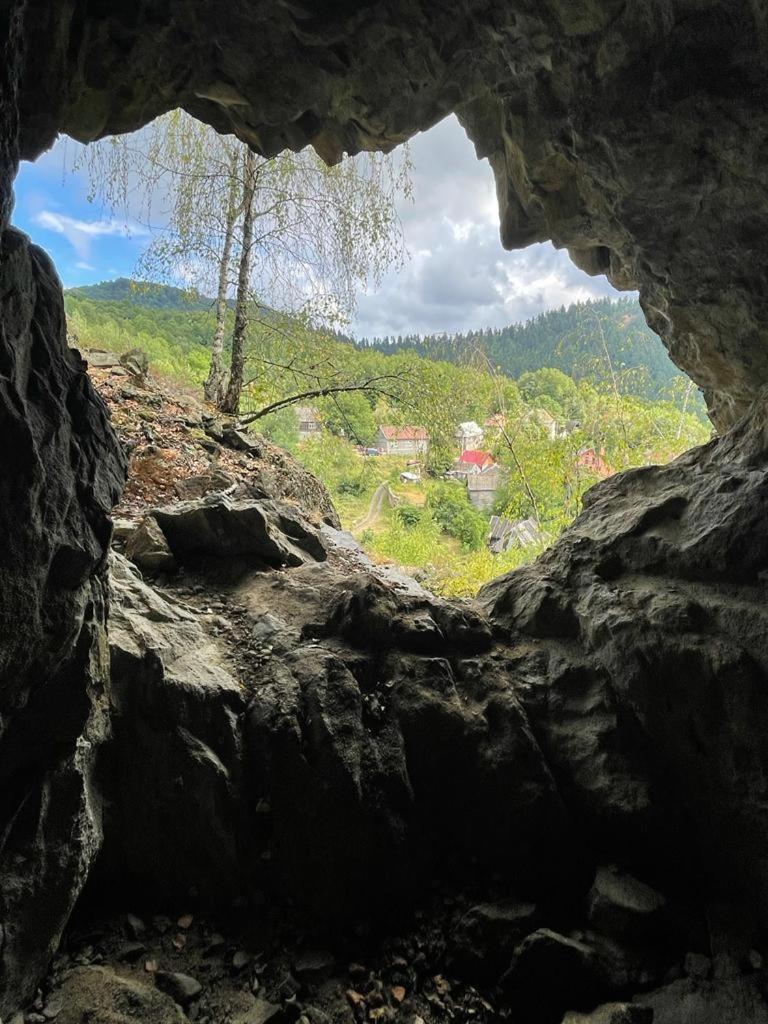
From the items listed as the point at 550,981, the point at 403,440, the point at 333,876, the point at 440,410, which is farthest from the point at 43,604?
the point at 403,440

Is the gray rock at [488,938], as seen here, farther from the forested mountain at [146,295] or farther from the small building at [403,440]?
the forested mountain at [146,295]

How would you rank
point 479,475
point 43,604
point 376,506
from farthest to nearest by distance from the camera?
point 376,506 → point 479,475 → point 43,604

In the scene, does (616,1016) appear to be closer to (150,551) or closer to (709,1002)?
(709,1002)

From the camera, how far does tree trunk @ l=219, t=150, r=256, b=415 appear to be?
10.5 meters

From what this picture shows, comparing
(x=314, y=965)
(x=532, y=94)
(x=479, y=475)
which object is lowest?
(x=314, y=965)

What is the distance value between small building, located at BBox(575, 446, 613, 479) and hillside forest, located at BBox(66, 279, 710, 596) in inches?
1.3

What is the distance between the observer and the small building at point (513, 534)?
14.8 meters

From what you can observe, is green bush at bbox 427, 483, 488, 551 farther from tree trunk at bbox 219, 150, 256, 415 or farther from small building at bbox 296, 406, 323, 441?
tree trunk at bbox 219, 150, 256, 415

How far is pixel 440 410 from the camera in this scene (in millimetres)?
10633

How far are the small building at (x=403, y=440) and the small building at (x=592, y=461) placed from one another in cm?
439

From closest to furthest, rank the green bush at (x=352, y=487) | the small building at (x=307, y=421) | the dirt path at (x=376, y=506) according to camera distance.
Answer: the small building at (x=307, y=421), the green bush at (x=352, y=487), the dirt path at (x=376, y=506)

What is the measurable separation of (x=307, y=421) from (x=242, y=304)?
10.2 ft

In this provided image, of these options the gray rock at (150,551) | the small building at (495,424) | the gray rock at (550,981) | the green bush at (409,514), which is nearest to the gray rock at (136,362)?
the gray rock at (150,551)

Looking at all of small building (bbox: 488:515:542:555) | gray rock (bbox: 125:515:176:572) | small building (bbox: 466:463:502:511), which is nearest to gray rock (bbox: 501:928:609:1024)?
gray rock (bbox: 125:515:176:572)
